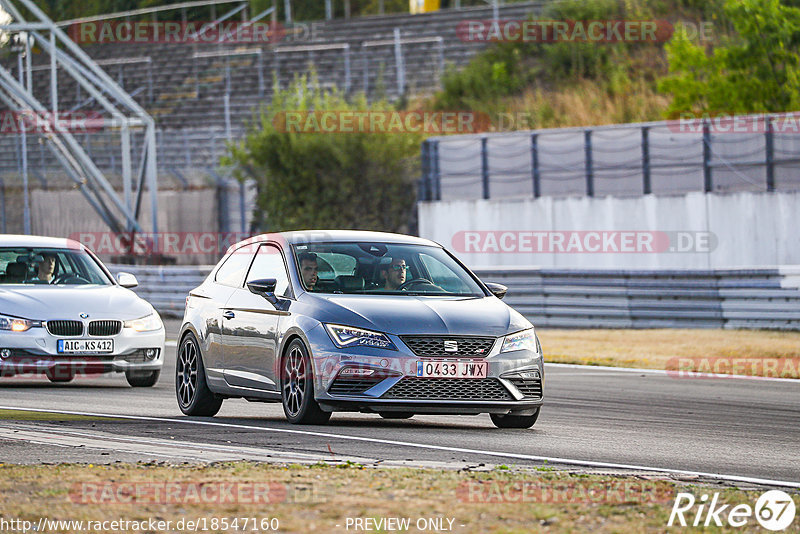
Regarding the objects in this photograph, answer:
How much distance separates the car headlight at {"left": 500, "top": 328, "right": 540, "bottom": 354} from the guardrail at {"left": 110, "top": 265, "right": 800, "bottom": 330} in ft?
35.6

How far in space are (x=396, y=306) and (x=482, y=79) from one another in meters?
33.6

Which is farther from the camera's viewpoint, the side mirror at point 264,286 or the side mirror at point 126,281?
the side mirror at point 126,281

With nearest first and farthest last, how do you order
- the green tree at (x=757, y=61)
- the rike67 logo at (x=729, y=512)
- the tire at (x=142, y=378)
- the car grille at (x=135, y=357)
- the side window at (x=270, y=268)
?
the rike67 logo at (x=729, y=512)
the side window at (x=270, y=268)
the car grille at (x=135, y=357)
the tire at (x=142, y=378)
the green tree at (x=757, y=61)

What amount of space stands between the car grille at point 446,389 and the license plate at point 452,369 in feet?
0.10

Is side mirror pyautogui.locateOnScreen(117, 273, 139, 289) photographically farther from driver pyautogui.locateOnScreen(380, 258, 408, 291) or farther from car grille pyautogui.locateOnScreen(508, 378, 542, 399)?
car grille pyautogui.locateOnScreen(508, 378, 542, 399)

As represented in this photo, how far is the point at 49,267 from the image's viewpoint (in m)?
15.8

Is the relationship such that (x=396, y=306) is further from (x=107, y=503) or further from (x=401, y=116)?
(x=401, y=116)

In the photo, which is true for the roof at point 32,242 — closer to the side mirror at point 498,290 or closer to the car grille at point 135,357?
the car grille at point 135,357

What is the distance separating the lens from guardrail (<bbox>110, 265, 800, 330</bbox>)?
21172 millimetres

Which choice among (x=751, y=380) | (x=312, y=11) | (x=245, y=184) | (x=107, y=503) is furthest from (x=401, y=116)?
(x=107, y=503)
